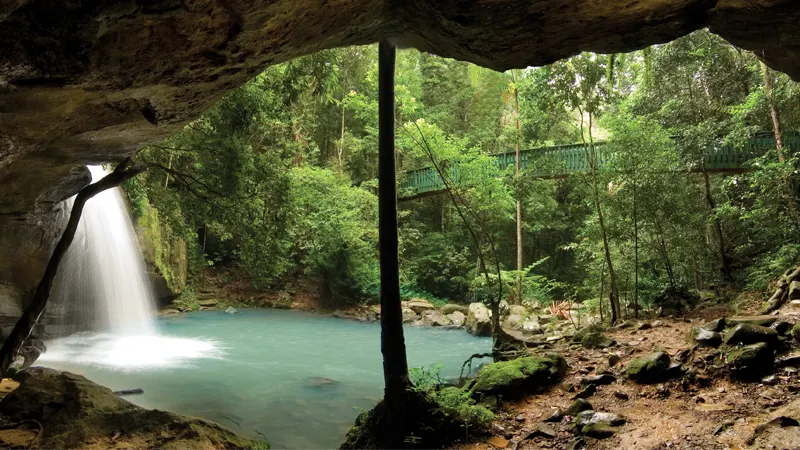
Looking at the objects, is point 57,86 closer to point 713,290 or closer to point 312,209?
point 713,290

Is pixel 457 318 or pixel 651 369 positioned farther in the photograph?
pixel 457 318

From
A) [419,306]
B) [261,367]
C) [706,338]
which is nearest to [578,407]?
[706,338]

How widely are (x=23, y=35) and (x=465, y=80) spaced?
21.6m

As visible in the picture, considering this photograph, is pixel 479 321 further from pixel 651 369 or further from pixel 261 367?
pixel 651 369

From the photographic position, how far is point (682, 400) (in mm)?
4941

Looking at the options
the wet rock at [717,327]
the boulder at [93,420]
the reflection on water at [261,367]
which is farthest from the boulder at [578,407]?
the boulder at [93,420]

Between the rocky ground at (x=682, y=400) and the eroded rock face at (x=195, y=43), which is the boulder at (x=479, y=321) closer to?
the rocky ground at (x=682, y=400)

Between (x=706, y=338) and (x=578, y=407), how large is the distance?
210 centimetres

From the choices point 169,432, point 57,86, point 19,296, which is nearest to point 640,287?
point 169,432

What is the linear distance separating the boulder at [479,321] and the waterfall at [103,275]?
936 cm

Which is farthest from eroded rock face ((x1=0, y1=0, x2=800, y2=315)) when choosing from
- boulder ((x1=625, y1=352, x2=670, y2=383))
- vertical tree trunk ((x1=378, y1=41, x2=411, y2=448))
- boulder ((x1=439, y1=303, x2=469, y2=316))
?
boulder ((x1=439, y1=303, x2=469, y2=316))

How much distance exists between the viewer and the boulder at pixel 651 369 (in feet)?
18.3

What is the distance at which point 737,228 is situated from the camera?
11.0m

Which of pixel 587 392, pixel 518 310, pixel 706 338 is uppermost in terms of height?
pixel 706 338
